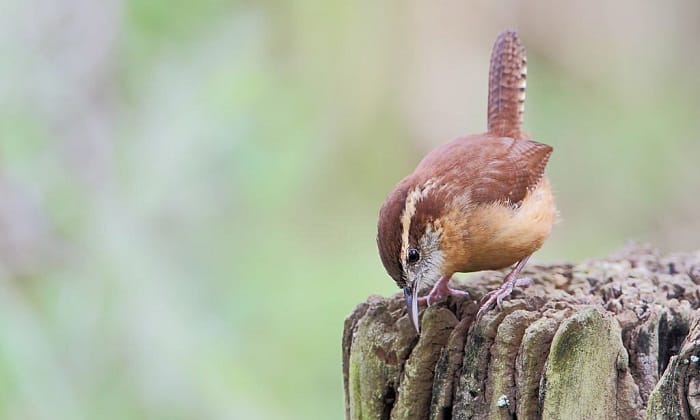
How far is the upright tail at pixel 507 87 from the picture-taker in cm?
412

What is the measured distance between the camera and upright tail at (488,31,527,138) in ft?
13.5

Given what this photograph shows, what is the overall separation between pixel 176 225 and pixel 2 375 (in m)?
1.28

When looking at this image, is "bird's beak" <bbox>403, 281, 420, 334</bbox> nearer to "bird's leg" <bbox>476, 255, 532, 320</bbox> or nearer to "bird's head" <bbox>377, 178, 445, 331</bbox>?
"bird's head" <bbox>377, 178, 445, 331</bbox>

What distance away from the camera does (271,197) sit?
489 cm

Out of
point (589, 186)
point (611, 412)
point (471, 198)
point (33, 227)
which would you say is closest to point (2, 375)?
point (33, 227)

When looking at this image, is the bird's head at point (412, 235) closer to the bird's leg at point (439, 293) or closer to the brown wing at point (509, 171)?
the bird's leg at point (439, 293)

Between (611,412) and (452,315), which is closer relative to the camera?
(611,412)

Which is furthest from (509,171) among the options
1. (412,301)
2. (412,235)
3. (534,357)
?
(534,357)

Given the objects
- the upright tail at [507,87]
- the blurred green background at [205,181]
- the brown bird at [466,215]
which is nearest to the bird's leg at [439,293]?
the brown bird at [466,215]

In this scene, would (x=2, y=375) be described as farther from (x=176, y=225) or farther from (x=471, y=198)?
(x=471, y=198)

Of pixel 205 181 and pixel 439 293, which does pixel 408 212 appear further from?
pixel 205 181

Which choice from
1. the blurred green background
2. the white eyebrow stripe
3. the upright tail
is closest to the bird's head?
the white eyebrow stripe

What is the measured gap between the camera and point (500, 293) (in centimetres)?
277

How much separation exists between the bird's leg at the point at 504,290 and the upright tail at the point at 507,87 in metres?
0.95
